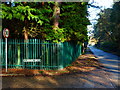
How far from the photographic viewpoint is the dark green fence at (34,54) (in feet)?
32.5

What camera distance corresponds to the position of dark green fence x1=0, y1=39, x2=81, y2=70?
9.92 meters

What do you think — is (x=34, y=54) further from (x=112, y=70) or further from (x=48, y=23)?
(x=112, y=70)

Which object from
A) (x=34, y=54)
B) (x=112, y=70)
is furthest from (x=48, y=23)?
(x=112, y=70)

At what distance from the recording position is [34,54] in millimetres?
10195

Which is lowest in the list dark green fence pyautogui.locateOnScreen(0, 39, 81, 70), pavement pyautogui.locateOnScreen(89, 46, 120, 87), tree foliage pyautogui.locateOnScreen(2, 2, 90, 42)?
pavement pyautogui.locateOnScreen(89, 46, 120, 87)

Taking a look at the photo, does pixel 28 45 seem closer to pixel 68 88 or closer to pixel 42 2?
pixel 42 2

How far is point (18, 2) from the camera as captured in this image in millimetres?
9352

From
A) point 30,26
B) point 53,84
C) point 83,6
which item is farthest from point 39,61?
point 83,6

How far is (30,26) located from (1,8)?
9.86 feet

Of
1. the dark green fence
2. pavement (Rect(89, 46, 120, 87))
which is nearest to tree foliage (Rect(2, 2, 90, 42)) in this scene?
the dark green fence

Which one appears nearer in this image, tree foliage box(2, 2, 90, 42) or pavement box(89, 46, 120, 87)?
pavement box(89, 46, 120, 87)

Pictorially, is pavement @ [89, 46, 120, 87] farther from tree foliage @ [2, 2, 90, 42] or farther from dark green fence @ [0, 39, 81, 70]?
tree foliage @ [2, 2, 90, 42]

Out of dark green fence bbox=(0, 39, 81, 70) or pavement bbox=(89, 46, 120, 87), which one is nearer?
pavement bbox=(89, 46, 120, 87)

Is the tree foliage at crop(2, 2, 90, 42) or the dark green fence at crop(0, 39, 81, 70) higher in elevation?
the tree foliage at crop(2, 2, 90, 42)
